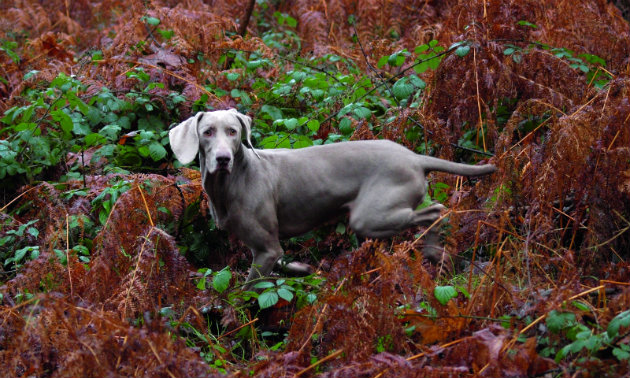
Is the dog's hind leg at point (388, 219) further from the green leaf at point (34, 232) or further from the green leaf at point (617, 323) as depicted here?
the green leaf at point (34, 232)

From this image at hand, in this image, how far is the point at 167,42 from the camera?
7.92 m

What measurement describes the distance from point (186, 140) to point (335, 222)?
4.42ft

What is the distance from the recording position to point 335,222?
18.3ft

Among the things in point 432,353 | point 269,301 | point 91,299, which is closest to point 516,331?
point 432,353

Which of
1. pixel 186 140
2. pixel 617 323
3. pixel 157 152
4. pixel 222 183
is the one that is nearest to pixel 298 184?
pixel 222 183

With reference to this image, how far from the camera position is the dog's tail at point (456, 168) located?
4.98 meters

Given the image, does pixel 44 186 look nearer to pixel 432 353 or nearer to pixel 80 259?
pixel 80 259

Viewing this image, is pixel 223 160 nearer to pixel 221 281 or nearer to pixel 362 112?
pixel 221 281

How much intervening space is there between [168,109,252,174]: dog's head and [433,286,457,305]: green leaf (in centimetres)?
158

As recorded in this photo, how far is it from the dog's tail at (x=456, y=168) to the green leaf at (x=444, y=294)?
1.21m

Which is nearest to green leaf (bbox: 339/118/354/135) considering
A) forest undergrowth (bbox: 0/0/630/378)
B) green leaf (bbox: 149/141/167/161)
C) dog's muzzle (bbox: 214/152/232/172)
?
forest undergrowth (bbox: 0/0/630/378)

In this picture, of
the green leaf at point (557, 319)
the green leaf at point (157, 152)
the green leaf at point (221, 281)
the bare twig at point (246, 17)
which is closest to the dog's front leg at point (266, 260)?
the green leaf at point (221, 281)

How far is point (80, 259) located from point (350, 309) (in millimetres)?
2324

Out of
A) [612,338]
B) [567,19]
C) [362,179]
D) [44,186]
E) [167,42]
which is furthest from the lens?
[167,42]
